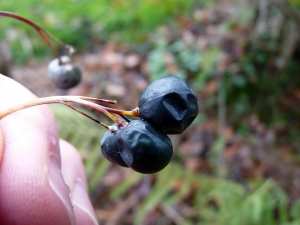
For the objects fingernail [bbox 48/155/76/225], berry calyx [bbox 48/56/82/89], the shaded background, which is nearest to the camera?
fingernail [bbox 48/155/76/225]

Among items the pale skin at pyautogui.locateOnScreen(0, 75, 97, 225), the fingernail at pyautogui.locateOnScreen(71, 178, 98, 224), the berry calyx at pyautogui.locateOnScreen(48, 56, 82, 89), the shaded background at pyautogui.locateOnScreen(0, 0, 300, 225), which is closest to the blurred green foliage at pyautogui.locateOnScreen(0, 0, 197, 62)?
the shaded background at pyautogui.locateOnScreen(0, 0, 300, 225)

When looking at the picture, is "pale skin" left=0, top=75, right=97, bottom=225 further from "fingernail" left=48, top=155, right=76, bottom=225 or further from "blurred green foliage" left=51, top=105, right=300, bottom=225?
"blurred green foliage" left=51, top=105, right=300, bottom=225

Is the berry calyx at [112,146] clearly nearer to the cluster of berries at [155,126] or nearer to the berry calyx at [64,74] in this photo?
the cluster of berries at [155,126]

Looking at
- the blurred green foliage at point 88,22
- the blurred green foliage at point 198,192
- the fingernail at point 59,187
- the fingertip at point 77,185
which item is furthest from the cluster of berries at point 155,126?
the blurred green foliage at point 88,22

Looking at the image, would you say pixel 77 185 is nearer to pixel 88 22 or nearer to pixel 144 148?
pixel 144 148

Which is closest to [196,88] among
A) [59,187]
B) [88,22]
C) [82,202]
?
[88,22]
